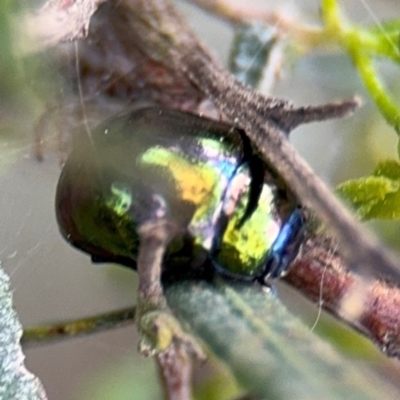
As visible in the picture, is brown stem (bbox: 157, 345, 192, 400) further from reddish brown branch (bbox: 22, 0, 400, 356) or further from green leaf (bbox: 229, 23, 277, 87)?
green leaf (bbox: 229, 23, 277, 87)

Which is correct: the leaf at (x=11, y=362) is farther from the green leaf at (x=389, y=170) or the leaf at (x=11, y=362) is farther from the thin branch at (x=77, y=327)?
the green leaf at (x=389, y=170)

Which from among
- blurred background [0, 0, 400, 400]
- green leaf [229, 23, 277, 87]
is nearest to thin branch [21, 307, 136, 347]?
blurred background [0, 0, 400, 400]

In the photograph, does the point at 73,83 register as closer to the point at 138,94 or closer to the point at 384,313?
the point at 138,94

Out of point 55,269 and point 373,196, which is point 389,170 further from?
point 55,269

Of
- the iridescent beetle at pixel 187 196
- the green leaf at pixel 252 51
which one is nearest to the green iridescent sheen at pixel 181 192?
the iridescent beetle at pixel 187 196

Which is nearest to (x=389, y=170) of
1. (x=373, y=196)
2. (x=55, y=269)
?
(x=373, y=196)

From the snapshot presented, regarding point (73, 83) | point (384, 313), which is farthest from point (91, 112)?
point (384, 313)
